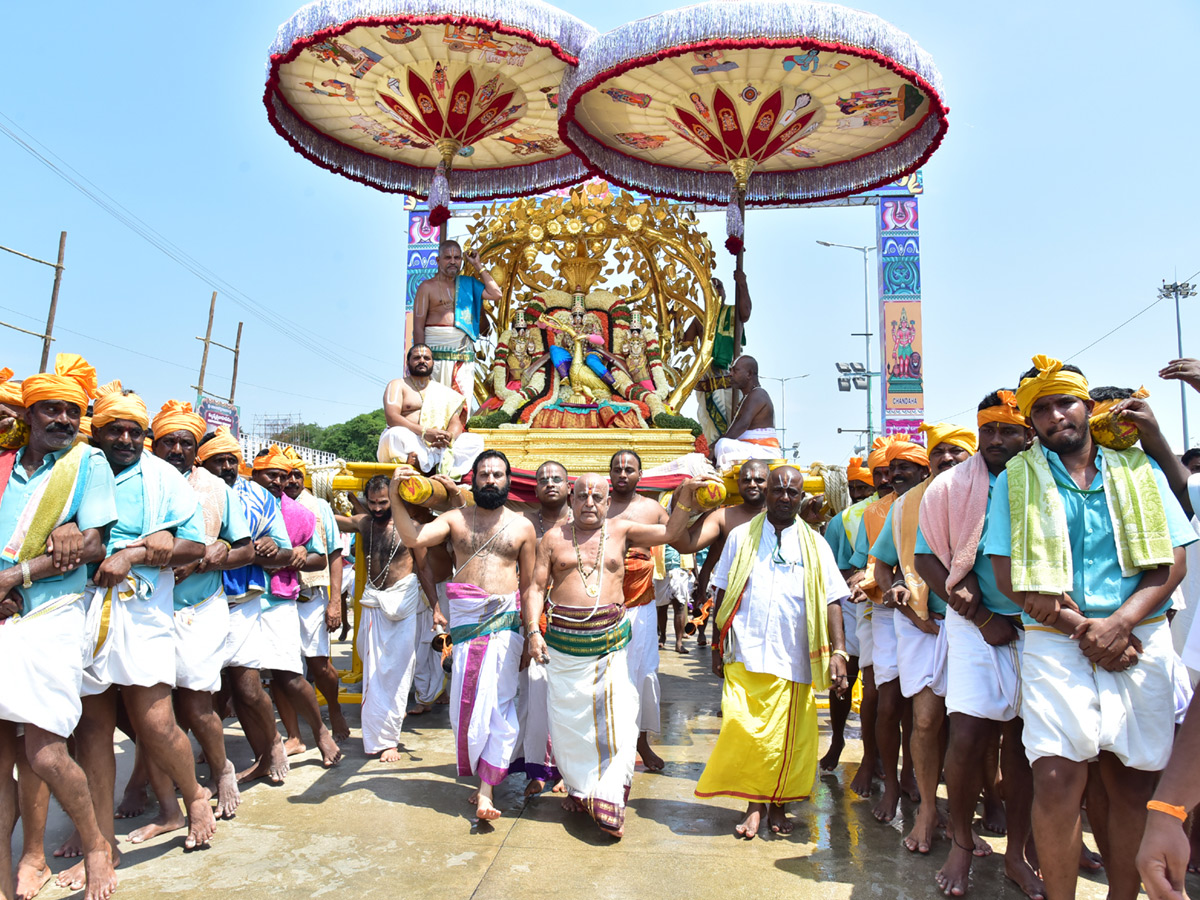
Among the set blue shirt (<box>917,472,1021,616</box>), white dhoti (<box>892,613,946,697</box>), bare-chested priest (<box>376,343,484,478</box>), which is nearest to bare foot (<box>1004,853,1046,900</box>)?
white dhoti (<box>892,613,946,697</box>)

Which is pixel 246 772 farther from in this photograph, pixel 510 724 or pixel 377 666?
pixel 510 724

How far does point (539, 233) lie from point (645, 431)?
278 centimetres

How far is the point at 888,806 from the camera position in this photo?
13.4ft

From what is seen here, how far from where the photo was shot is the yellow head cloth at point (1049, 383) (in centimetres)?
281

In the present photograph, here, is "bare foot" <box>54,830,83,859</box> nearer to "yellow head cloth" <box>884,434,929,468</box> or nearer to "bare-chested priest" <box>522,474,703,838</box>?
"bare-chested priest" <box>522,474,703,838</box>

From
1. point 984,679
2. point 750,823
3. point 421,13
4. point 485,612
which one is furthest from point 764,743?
point 421,13

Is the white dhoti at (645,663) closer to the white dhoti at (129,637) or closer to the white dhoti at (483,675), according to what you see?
the white dhoti at (483,675)

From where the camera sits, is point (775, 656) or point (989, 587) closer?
point (989, 587)

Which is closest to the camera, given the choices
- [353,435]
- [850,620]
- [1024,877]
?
[1024,877]

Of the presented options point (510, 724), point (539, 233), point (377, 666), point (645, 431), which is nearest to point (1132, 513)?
point (510, 724)

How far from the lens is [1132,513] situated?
8.89 ft

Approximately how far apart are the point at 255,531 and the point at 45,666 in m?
1.58

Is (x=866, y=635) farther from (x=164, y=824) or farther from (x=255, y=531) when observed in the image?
(x=164, y=824)

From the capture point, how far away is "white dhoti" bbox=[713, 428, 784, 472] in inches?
262
